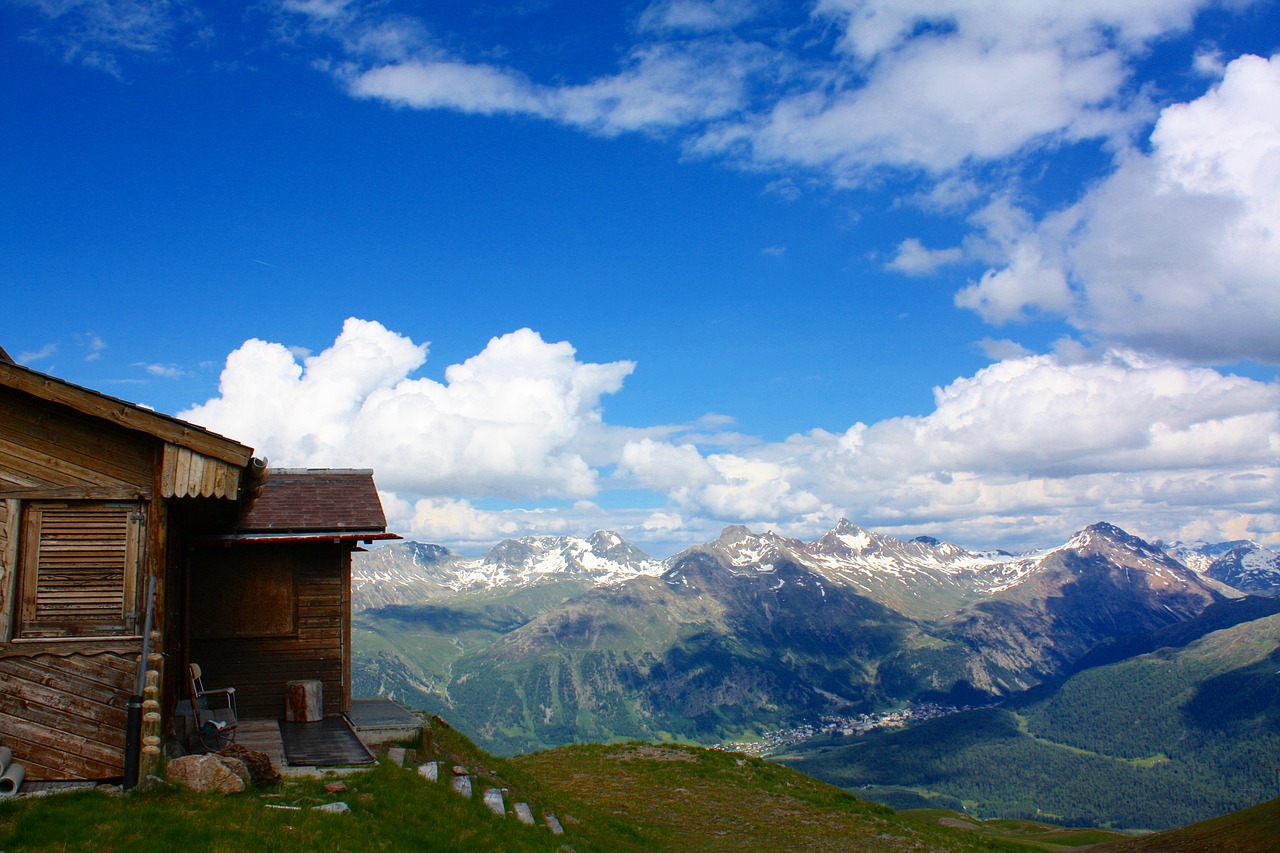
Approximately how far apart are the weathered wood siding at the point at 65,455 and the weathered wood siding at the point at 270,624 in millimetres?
10294

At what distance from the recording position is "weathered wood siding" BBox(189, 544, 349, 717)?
82.7 feet

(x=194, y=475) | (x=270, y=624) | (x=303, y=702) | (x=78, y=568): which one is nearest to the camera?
(x=78, y=568)

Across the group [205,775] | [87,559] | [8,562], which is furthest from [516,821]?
[8,562]

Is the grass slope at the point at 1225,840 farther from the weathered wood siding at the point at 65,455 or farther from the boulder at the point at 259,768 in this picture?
the weathered wood siding at the point at 65,455

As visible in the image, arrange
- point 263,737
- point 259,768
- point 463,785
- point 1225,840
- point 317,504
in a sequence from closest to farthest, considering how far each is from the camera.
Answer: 1. point 259,768
2. point 463,785
3. point 263,737
4. point 317,504
5. point 1225,840

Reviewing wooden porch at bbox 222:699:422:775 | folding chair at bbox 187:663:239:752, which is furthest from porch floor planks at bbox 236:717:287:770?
folding chair at bbox 187:663:239:752

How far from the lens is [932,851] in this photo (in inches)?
1055

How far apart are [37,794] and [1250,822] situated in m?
54.5

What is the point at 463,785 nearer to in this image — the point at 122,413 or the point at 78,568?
the point at 78,568

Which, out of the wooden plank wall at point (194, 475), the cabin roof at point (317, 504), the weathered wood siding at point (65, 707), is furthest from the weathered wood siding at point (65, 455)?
the cabin roof at point (317, 504)

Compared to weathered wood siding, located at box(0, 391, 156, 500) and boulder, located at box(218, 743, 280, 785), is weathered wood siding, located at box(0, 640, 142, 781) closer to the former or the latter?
boulder, located at box(218, 743, 280, 785)

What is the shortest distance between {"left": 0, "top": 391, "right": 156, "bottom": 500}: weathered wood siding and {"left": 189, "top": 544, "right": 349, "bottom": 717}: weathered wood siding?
405 inches

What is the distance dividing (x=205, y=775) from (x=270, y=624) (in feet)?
38.4

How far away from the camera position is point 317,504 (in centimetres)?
2753
